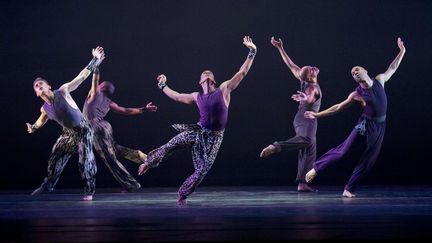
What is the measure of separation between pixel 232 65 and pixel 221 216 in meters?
4.56

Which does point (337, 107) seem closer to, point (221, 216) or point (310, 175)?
point (310, 175)

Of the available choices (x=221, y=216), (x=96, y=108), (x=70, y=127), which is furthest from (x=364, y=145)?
(x=96, y=108)

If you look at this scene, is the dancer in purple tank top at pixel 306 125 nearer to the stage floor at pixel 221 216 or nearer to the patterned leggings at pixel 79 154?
the stage floor at pixel 221 216

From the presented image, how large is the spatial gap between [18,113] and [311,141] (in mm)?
4447

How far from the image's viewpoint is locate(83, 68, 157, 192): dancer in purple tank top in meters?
9.34

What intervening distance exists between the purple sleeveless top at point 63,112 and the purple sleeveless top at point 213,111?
150cm

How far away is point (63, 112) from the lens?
320 inches

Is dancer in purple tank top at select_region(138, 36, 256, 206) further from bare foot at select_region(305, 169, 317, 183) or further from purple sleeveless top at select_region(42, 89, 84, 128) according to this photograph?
bare foot at select_region(305, 169, 317, 183)

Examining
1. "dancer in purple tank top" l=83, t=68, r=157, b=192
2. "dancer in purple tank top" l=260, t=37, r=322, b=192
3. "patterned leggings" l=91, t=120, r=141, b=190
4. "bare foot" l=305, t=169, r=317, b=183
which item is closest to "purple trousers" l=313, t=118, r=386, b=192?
"bare foot" l=305, t=169, r=317, b=183

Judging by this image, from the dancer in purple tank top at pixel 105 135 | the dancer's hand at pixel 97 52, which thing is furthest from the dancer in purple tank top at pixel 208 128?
the dancer in purple tank top at pixel 105 135

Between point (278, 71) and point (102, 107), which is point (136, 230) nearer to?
point (102, 107)

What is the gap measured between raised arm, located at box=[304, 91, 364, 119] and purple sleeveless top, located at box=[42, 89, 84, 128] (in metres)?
2.68

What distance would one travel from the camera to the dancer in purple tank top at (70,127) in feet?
26.7

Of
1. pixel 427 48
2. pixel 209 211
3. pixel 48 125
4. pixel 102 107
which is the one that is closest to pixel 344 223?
pixel 209 211
